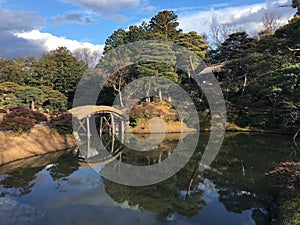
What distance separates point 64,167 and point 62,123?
4172mm

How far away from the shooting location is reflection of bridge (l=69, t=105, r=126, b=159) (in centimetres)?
1555

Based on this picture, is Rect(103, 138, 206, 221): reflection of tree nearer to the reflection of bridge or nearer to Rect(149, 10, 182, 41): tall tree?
the reflection of bridge

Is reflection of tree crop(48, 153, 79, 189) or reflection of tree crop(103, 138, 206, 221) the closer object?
reflection of tree crop(103, 138, 206, 221)

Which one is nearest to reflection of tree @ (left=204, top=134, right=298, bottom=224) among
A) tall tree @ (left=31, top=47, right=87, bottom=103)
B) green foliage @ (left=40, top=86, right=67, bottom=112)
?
green foliage @ (left=40, top=86, right=67, bottom=112)

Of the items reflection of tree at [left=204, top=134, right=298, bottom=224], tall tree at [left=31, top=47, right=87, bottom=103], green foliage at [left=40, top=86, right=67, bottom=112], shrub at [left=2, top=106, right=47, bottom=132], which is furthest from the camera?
tall tree at [left=31, top=47, right=87, bottom=103]

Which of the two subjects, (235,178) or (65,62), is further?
(65,62)

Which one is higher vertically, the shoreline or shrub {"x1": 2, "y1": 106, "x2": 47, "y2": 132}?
shrub {"x1": 2, "y1": 106, "x2": 47, "y2": 132}

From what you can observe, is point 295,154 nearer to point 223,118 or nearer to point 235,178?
point 235,178

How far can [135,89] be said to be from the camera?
914 inches

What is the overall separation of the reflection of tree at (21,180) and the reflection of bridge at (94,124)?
3276 mm

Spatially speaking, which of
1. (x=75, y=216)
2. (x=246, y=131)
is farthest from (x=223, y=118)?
(x=75, y=216)

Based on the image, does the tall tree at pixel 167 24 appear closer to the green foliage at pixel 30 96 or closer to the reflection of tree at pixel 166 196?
the green foliage at pixel 30 96

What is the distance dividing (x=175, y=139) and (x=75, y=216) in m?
12.0

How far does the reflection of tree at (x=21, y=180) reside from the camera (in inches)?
348
